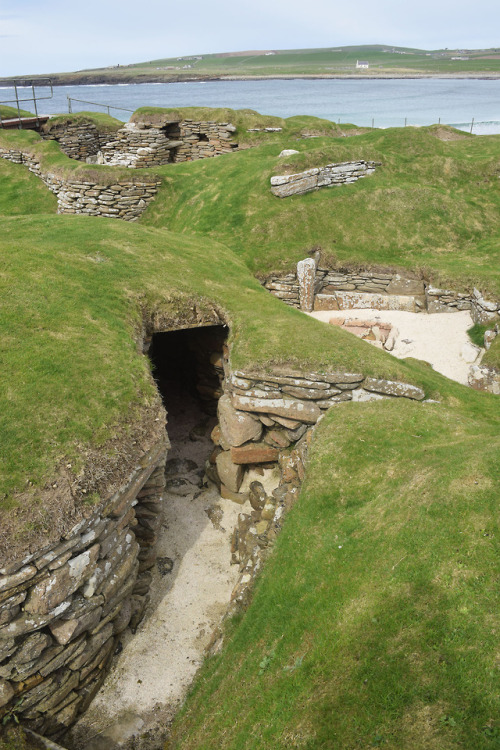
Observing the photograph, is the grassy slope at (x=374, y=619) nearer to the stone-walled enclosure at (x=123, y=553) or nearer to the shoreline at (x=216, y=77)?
the stone-walled enclosure at (x=123, y=553)

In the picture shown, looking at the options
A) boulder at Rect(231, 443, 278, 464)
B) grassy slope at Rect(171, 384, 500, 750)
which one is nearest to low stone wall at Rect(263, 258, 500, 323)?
boulder at Rect(231, 443, 278, 464)

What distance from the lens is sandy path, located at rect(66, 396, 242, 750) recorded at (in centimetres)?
893

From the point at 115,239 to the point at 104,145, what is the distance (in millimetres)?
20372

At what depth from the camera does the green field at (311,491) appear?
236 inches

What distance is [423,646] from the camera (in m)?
6.14

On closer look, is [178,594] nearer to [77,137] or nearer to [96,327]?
[96,327]

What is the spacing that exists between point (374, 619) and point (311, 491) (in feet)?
11.5

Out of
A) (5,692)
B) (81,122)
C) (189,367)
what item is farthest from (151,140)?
(5,692)

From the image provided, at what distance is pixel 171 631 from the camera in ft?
34.8

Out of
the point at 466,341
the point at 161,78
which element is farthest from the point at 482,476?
the point at 161,78

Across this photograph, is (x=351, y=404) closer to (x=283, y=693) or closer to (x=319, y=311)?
(x=283, y=693)

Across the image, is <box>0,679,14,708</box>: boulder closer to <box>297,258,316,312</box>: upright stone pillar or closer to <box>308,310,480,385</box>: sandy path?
<box>308,310,480,385</box>: sandy path

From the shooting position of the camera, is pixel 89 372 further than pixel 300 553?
Yes

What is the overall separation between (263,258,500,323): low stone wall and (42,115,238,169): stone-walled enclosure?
15.5 meters
